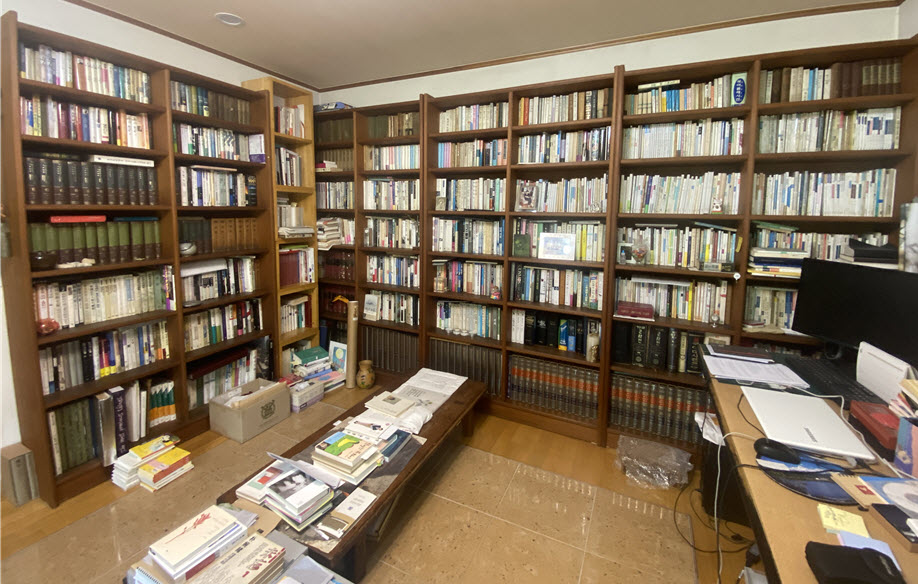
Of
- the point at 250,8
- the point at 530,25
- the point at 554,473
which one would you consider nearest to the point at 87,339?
the point at 250,8

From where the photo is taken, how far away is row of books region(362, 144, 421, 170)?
9.96 ft

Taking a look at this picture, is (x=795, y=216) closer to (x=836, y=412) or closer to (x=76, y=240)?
(x=836, y=412)

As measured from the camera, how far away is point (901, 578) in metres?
0.72

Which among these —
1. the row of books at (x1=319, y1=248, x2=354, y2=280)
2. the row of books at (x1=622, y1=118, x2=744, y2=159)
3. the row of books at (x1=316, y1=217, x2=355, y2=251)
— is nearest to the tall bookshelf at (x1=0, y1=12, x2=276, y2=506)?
the row of books at (x1=316, y1=217, x2=355, y2=251)

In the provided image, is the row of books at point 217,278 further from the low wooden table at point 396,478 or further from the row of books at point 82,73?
the low wooden table at point 396,478

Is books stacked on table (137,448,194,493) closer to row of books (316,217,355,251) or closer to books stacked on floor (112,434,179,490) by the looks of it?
books stacked on floor (112,434,179,490)

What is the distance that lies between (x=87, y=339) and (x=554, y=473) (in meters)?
2.65

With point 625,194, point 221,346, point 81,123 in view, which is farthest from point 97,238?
point 625,194

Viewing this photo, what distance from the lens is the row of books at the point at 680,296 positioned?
2.32m

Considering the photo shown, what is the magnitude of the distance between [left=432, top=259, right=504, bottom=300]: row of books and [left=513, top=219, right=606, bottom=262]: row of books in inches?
9.5

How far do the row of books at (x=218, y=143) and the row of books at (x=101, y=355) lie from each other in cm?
110

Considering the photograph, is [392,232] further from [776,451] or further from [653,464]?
[776,451]

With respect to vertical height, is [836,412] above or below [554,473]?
above

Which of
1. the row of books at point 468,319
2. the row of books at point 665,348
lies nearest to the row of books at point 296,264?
the row of books at point 468,319
